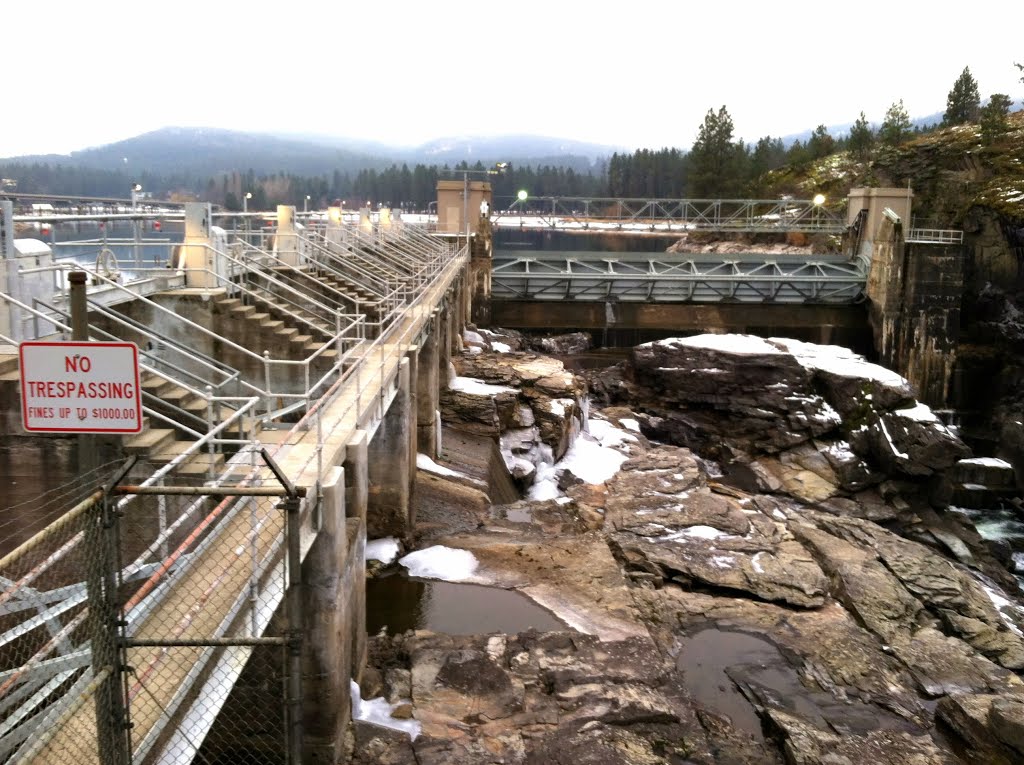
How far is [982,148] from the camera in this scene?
55.5 metres

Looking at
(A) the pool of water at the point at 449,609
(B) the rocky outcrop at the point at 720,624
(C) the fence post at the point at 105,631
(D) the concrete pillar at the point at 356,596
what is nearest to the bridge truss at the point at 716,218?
(B) the rocky outcrop at the point at 720,624

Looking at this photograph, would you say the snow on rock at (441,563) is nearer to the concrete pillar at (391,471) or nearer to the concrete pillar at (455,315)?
the concrete pillar at (391,471)

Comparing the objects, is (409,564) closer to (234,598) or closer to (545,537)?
(545,537)

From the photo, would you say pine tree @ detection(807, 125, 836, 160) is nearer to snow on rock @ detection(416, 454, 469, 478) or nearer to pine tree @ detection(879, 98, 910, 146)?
pine tree @ detection(879, 98, 910, 146)

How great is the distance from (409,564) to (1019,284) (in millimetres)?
38200

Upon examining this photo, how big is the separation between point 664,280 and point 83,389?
39.0 meters

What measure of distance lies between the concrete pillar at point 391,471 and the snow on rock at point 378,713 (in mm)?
5824

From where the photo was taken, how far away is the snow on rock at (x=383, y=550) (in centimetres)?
1661

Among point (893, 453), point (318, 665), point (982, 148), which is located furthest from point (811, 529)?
point (982, 148)

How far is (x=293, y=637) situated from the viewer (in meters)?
6.39

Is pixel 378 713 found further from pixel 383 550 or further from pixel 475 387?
pixel 475 387

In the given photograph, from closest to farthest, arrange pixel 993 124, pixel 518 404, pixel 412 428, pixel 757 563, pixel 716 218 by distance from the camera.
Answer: pixel 757 563 → pixel 412 428 → pixel 518 404 → pixel 716 218 → pixel 993 124

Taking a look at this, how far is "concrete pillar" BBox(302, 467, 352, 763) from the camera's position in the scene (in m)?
9.65

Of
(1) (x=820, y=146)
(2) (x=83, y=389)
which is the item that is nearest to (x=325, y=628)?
(2) (x=83, y=389)
